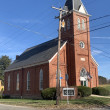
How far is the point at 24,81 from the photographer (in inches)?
1485

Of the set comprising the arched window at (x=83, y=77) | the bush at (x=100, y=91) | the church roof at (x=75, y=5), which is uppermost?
the church roof at (x=75, y=5)

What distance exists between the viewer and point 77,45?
33.2m

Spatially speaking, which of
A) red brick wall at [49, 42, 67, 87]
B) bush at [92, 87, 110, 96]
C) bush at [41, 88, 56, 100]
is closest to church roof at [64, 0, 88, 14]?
red brick wall at [49, 42, 67, 87]

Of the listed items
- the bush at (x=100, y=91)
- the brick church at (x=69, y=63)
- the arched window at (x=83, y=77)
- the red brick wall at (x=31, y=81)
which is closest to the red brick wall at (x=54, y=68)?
the brick church at (x=69, y=63)

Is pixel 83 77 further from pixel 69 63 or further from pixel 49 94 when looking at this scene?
pixel 49 94

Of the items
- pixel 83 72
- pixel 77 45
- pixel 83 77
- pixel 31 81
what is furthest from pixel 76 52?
pixel 31 81

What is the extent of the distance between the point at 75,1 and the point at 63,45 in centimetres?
1004

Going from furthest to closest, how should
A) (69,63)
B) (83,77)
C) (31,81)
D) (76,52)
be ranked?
(31,81) < (69,63) < (83,77) < (76,52)

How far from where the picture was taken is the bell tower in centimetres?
3212

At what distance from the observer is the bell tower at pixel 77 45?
32.1m

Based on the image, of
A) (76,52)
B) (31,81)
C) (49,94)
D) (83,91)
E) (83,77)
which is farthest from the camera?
(31,81)

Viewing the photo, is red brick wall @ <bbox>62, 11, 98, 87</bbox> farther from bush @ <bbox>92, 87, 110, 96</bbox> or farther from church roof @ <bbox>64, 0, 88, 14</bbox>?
bush @ <bbox>92, 87, 110, 96</bbox>

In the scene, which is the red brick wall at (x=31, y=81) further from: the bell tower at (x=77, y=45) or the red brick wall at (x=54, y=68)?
the bell tower at (x=77, y=45)

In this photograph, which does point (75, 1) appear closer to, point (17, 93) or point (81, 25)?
point (81, 25)
